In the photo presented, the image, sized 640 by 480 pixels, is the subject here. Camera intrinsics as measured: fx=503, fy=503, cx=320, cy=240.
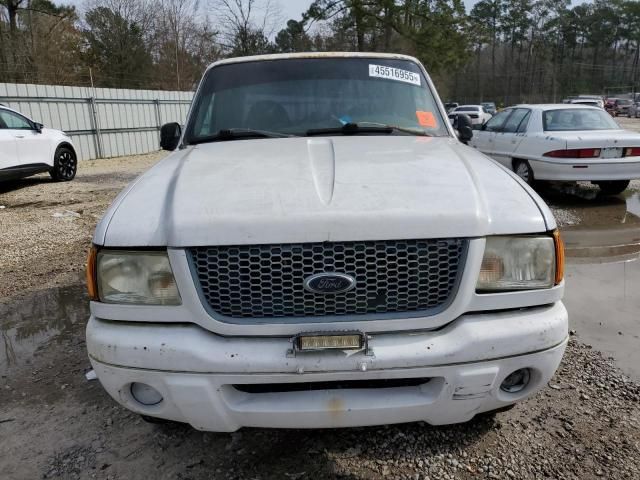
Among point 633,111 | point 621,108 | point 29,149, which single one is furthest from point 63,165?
point 621,108

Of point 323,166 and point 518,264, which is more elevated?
point 323,166

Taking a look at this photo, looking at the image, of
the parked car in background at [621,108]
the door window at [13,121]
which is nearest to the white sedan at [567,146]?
the door window at [13,121]

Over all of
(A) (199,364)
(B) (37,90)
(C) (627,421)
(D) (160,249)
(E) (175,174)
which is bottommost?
(C) (627,421)

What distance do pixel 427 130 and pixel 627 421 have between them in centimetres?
196

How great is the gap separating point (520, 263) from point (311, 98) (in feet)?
6.12

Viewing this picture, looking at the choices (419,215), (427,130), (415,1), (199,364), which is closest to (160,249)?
(199,364)

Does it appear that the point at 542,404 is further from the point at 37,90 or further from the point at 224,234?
the point at 37,90

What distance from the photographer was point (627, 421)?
8.43ft

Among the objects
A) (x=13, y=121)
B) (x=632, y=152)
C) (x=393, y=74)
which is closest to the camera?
(x=393, y=74)

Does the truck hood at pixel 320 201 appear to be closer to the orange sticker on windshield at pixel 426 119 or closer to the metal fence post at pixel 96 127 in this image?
the orange sticker on windshield at pixel 426 119

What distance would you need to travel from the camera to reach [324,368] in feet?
5.92

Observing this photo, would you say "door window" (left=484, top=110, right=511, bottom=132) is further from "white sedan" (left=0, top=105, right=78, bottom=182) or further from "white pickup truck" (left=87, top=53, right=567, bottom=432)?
"white sedan" (left=0, top=105, right=78, bottom=182)

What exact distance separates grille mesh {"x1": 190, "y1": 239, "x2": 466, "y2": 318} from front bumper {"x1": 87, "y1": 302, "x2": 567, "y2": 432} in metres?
0.12

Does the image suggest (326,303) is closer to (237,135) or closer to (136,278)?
(136,278)
